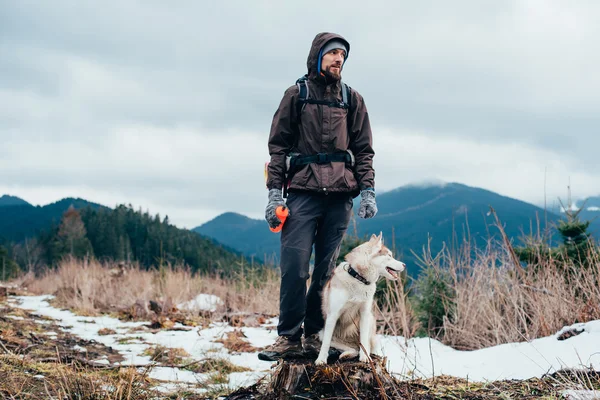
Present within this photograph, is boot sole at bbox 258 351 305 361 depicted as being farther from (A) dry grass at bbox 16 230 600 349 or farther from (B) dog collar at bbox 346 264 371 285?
(A) dry grass at bbox 16 230 600 349

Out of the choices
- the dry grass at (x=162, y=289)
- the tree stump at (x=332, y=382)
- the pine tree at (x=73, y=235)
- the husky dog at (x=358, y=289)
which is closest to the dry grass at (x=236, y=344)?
the dry grass at (x=162, y=289)

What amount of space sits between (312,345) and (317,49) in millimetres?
2434

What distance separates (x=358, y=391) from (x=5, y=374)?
109 inches

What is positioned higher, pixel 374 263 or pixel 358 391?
pixel 374 263

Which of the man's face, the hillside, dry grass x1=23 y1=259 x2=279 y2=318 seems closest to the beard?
the man's face

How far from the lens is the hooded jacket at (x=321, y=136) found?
4039 mm

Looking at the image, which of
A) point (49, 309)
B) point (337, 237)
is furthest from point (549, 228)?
point (49, 309)

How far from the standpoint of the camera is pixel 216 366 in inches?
217

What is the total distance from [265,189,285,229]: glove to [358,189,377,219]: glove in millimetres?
637

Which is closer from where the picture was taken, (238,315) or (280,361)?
(280,361)

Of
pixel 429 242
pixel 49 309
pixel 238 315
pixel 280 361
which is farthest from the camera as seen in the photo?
pixel 49 309

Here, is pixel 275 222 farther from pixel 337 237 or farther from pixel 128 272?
pixel 128 272

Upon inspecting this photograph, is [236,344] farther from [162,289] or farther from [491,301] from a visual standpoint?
[162,289]

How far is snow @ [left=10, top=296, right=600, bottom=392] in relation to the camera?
4570 mm
